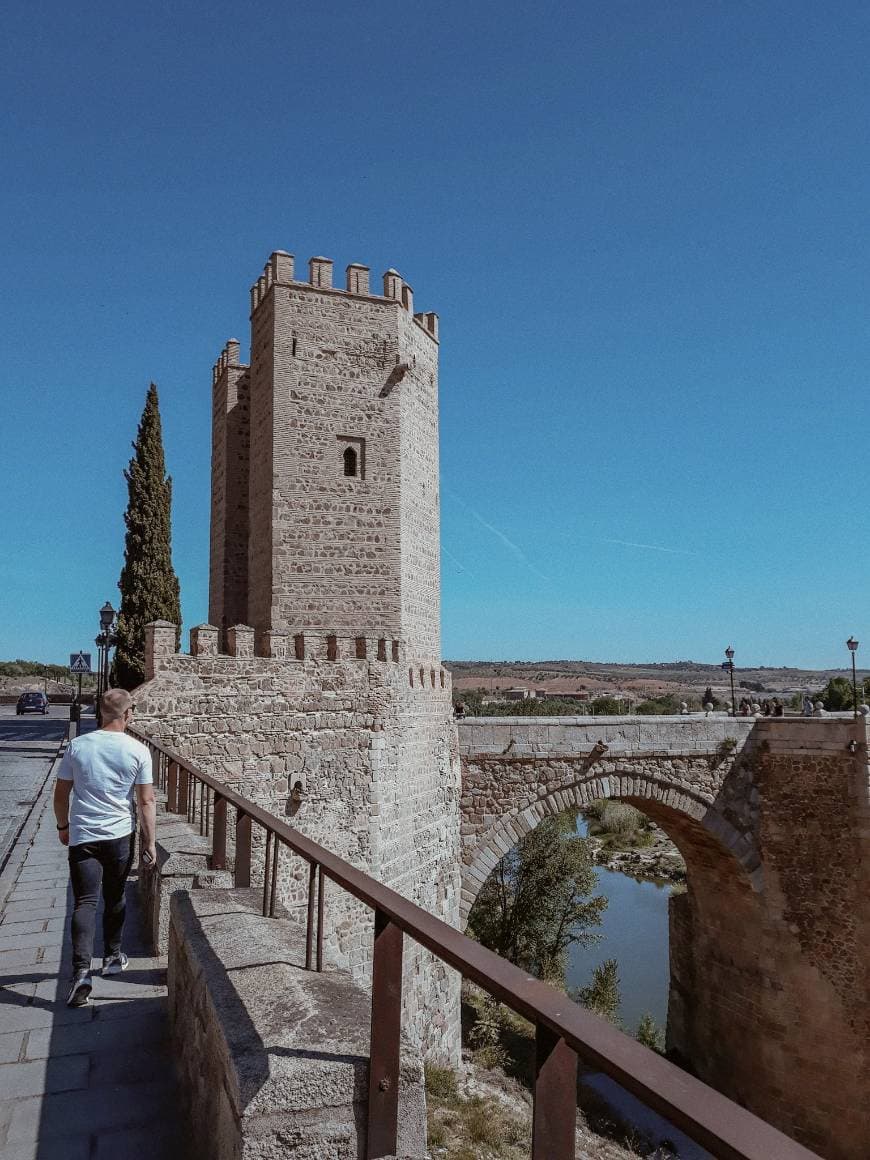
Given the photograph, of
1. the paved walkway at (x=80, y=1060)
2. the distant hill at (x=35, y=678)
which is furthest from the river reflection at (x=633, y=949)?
the distant hill at (x=35, y=678)

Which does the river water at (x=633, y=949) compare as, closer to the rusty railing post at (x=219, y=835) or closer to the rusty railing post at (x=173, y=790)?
the rusty railing post at (x=173, y=790)

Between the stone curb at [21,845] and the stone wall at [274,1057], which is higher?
the stone wall at [274,1057]

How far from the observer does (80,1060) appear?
3271 mm

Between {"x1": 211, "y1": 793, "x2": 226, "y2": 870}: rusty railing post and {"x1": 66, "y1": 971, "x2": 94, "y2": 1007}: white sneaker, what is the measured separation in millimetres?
893

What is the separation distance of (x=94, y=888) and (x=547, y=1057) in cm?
314

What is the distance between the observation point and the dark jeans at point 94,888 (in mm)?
3701

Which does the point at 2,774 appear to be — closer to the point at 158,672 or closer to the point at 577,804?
the point at 158,672

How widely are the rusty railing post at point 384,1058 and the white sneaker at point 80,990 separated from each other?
2.35 m

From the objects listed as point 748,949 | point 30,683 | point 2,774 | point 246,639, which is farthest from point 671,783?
point 30,683

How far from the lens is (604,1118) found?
13.1 meters

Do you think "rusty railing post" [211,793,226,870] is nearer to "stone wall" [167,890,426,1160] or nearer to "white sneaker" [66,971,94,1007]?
"white sneaker" [66,971,94,1007]

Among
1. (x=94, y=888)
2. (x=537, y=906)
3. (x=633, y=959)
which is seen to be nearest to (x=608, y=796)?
(x=537, y=906)

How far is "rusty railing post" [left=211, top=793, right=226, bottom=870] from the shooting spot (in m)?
4.33

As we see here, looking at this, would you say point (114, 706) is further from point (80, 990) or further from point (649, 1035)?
point (649, 1035)
